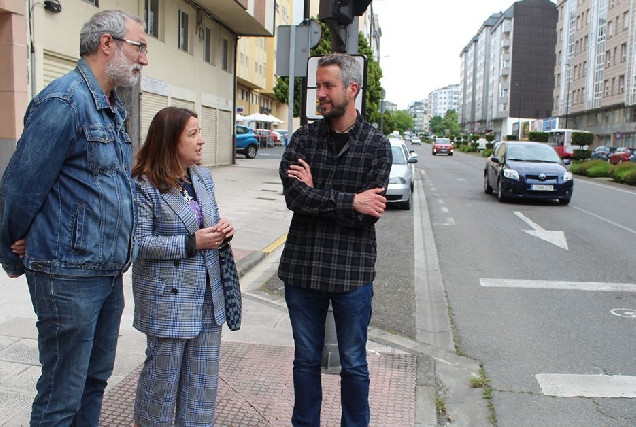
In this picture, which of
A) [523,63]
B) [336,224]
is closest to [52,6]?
[336,224]

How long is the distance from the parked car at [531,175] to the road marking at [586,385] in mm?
11927

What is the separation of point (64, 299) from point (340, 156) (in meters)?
1.38

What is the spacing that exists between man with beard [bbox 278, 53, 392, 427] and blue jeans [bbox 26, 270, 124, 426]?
89 centimetres

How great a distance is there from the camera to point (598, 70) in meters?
71.4

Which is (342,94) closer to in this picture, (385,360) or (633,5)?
(385,360)

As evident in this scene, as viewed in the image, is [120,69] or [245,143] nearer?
[120,69]

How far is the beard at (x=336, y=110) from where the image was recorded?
3.04 m

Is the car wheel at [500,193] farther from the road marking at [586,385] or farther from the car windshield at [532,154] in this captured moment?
the road marking at [586,385]

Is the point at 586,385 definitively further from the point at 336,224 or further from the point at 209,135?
the point at 209,135

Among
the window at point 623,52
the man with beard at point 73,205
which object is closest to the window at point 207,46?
the man with beard at point 73,205

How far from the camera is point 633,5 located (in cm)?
6153

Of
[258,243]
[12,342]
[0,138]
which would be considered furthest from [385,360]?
[0,138]

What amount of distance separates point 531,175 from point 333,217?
46.4 ft

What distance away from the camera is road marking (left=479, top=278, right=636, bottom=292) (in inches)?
292
